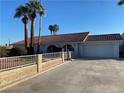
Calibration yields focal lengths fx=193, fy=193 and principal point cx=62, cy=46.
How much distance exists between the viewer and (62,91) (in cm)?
813

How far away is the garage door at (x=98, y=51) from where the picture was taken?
30.5 meters

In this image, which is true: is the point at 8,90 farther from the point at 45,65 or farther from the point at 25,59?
the point at 45,65

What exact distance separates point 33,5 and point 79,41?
953 centimetres

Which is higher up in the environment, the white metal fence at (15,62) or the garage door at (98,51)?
the garage door at (98,51)

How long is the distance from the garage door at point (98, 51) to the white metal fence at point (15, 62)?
19.3m

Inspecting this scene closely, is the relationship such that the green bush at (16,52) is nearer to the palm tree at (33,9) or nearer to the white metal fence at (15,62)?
the palm tree at (33,9)

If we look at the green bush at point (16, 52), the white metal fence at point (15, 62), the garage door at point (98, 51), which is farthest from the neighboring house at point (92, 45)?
the white metal fence at point (15, 62)

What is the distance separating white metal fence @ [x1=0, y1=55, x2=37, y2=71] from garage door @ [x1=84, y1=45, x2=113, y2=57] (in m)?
19.3

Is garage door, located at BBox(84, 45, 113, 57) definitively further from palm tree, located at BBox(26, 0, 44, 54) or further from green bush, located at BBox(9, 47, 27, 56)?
green bush, located at BBox(9, 47, 27, 56)

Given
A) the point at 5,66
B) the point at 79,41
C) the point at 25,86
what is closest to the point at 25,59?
the point at 5,66

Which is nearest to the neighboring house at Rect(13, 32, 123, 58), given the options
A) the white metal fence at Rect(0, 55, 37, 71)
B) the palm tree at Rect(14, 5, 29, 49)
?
the palm tree at Rect(14, 5, 29, 49)

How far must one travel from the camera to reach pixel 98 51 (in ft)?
103

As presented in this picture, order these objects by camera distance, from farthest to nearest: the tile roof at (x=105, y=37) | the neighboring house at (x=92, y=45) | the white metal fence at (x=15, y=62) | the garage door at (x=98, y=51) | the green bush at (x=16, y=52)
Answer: the tile roof at (x=105, y=37) < the garage door at (x=98, y=51) < the neighboring house at (x=92, y=45) < the green bush at (x=16, y=52) < the white metal fence at (x=15, y=62)

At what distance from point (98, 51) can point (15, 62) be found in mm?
22058
